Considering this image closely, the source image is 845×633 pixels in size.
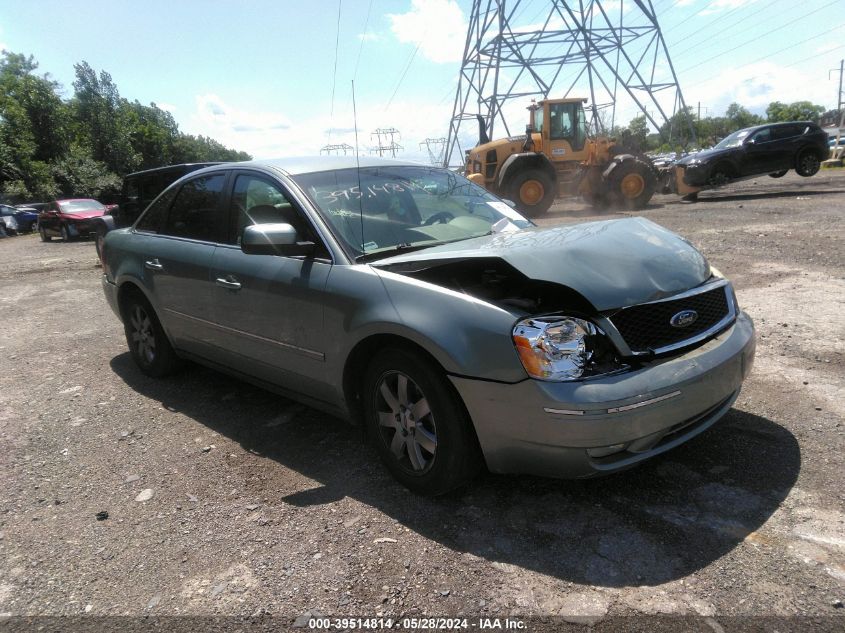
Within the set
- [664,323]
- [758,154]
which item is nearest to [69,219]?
[758,154]

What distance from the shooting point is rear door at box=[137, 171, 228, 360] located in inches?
162

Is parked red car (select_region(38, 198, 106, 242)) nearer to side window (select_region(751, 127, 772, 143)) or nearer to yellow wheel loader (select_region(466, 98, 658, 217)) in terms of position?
yellow wheel loader (select_region(466, 98, 658, 217))

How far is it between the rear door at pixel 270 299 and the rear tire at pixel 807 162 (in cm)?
1781

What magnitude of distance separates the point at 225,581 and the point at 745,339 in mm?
2623

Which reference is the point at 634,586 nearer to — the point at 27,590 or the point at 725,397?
the point at 725,397

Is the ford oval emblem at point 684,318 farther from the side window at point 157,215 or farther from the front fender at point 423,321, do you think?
the side window at point 157,215

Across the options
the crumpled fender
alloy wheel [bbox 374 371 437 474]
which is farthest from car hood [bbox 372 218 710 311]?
the crumpled fender

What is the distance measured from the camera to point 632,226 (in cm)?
334

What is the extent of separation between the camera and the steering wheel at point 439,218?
12.1ft

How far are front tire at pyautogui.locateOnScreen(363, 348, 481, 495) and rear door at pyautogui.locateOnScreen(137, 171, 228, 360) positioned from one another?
1643 mm

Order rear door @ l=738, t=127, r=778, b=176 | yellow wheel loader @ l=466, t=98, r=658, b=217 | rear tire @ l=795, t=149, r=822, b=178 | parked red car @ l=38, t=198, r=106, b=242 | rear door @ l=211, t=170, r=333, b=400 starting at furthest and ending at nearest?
parked red car @ l=38, t=198, r=106, b=242, rear tire @ l=795, t=149, r=822, b=178, rear door @ l=738, t=127, r=778, b=176, yellow wheel loader @ l=466, t=98, r=658, b=217, rear door @ l=211, t=170, r=333, b=400

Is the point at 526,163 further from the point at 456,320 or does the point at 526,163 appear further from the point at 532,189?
the point at 456,320

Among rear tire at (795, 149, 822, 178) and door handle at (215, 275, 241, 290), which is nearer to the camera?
door handle at (215, 275, 241, 290)

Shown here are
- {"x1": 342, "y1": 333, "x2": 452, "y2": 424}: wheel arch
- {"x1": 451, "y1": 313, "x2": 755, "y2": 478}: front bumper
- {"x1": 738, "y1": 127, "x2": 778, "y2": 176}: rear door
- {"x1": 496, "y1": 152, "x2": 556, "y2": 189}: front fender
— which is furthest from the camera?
{"x1": 738, "y1": 127, "x2": 778, "y2": 176}: rear door
